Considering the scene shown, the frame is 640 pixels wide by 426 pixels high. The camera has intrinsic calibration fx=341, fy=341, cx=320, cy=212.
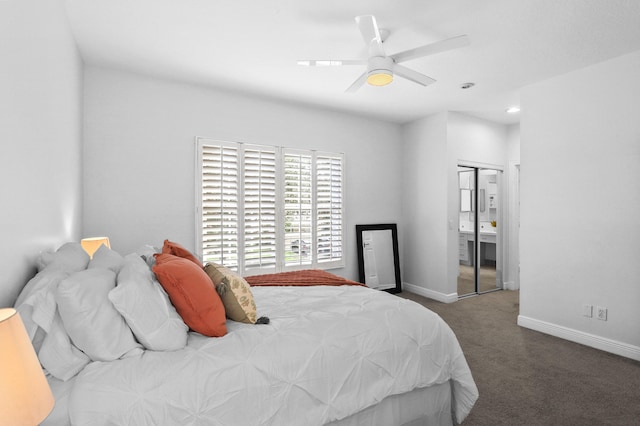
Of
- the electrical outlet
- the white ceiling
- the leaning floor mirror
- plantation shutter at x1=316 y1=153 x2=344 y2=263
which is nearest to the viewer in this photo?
the white ceiling

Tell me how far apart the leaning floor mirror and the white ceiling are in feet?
6.81

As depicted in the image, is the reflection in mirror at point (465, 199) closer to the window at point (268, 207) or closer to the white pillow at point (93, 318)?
the window at point (268, 207)

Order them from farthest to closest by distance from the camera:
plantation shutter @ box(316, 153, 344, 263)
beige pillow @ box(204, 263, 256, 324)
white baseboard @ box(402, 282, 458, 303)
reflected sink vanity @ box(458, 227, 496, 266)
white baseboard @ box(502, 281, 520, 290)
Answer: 1. reflected sink vanity @ box(458, 227, 496, 266)
2. white baseboard @ box(502, 281, 520, 290)
3. white baseboard @ box(402, 282, 458, 303)
4. plantation shutter @ box(316, 153, 344, 263)
5. beige pillow @ box(204, 263, 256, 324)

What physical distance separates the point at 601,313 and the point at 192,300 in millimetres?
3596

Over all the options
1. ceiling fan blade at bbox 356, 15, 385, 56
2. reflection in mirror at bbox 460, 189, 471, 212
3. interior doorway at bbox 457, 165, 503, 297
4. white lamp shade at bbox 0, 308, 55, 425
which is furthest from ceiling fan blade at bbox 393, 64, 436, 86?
reflection in mirror at bbox 460, 189, 471, 212

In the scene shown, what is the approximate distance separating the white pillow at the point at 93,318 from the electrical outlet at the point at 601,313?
380 centimetres

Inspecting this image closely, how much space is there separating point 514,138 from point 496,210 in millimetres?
1146

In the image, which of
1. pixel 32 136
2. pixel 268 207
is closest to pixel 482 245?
pixel 268 207

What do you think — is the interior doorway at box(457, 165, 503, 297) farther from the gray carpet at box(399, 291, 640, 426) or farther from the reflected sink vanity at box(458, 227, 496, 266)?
the gray carpet at box(399, 291, 640, 426)

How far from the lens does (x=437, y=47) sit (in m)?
2.27

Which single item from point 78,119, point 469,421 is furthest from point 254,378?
point 78,119

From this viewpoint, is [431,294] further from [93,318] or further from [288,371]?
[93,318]

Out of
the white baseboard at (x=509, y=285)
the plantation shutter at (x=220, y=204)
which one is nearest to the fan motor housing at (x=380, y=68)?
the plantation shutter at (x=220, y=204)

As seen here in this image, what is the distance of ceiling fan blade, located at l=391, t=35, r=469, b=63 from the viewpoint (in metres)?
2.15
